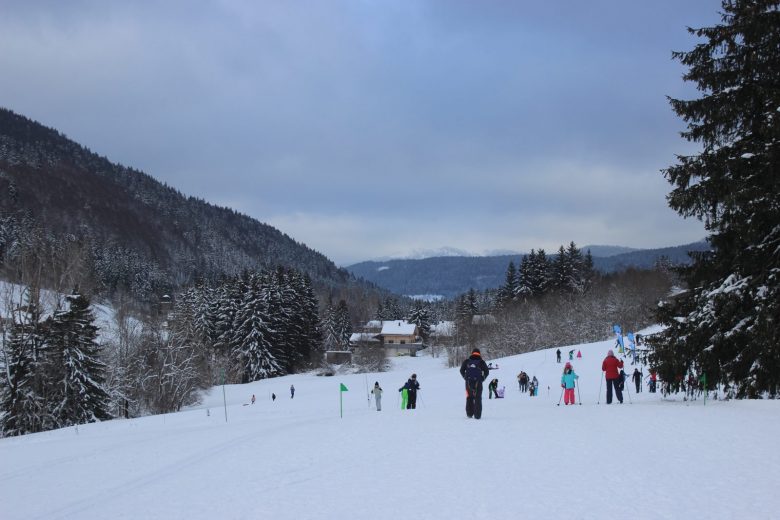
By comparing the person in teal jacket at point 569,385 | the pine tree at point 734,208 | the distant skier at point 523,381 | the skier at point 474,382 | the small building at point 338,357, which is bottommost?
the small building at point 338,357

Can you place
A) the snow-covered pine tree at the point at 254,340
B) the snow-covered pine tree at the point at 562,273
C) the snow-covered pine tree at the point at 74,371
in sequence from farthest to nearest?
the snow-covered pine tree at the point at 562,273, the snow-covered pine tree at the point at 254,340, the snow-covered pine tree at the point at 74,371

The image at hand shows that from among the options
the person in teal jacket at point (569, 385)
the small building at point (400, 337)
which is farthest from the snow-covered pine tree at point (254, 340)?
the person in teal jacket at point (569, 385)

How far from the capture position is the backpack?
13164 mm

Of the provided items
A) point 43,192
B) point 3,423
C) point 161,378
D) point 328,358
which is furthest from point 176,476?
point 43,192

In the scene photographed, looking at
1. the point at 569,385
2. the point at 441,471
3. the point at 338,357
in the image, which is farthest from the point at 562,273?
the point at 441,471

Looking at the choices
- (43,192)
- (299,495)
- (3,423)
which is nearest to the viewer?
(299,495)

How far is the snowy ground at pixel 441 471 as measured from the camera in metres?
6.13

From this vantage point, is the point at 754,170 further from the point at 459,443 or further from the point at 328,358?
the point at 328,358

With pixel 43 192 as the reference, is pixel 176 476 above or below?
below

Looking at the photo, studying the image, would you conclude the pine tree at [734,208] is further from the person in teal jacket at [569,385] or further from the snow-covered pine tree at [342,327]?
the snow-covered pine tree at [342,327]

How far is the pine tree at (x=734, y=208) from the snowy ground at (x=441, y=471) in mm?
1403

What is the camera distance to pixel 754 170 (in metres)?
13.4

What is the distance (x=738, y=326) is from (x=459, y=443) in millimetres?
8347

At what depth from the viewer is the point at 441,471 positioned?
7770 mm
